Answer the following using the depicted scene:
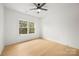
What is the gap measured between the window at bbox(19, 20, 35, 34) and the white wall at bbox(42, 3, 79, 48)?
7.5 inches

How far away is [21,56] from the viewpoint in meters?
1.42

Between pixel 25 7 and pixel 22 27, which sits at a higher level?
pixel 25 7

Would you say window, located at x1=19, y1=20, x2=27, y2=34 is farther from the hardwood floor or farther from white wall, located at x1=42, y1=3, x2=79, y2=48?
white wall, located at x1=42, y1=3, x2=79, y2=48

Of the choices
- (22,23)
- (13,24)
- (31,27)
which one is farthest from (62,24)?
(13,24)

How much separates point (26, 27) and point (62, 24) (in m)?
0.57

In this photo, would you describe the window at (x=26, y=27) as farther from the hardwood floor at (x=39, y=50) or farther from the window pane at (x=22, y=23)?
the hardwood floor at (x=39, y=50)

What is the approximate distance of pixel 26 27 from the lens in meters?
1.48

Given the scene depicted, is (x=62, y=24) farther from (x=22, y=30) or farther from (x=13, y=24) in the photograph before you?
(x=13, y=24)

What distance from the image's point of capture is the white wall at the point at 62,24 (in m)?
1.42

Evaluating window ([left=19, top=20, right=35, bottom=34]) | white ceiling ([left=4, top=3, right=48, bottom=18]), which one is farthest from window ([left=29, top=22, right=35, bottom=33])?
white ceiling ([left=4, top=3, right=48, bottom=18])

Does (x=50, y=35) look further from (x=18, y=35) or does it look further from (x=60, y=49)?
(x=18, y=35)

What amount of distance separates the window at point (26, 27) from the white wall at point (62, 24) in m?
0.19

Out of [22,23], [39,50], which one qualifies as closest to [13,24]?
[22,23]

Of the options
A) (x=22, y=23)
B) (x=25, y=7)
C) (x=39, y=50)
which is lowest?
(x=39, y=50)
